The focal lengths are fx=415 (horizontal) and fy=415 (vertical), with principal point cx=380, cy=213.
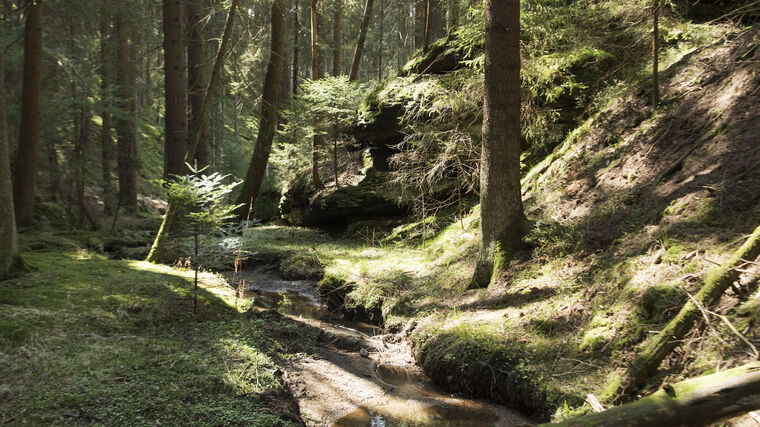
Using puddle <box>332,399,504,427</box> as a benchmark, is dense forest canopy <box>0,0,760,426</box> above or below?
above

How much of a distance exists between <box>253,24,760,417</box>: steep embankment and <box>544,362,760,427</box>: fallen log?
0.80 metres

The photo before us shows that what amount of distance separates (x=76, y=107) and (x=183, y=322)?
1107 cm

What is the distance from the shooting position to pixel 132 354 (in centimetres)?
414

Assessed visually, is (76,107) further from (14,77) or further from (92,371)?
(92,371)

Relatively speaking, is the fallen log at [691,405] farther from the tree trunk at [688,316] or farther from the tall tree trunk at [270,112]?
the tall tree trunk at [270,112]

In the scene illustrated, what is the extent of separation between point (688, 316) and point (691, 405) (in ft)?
4.49

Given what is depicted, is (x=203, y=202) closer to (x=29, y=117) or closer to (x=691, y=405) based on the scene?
(x=691, y=405)

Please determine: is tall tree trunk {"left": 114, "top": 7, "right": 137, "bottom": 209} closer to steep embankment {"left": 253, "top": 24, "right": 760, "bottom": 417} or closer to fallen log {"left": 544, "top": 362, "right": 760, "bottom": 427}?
steep embankment {"left": 253, "top": 24, "right": 760, "bottom": 417}

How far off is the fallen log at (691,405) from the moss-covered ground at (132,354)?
8.31 ft

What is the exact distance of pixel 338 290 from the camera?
8797 millimetres

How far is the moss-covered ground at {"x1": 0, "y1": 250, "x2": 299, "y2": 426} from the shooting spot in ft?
10.5

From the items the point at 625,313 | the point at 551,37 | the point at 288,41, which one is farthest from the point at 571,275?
the point at 288,41

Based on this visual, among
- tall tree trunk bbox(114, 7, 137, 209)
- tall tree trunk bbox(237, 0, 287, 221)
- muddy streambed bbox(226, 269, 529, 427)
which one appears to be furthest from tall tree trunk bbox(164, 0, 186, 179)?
tall tree trunk bbox(114, 7, 137, 209)

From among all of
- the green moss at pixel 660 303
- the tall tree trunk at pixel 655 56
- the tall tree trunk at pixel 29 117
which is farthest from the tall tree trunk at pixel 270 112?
the green moss at pixel 660 303
